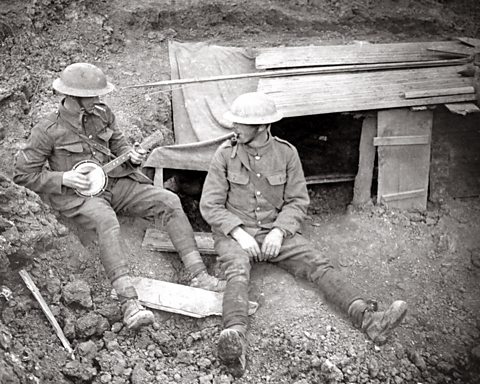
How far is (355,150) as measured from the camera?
7824 mm

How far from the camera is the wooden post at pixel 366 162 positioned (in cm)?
674

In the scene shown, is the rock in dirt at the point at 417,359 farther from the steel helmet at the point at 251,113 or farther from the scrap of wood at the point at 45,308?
the scrap of wood at the point at 45,308

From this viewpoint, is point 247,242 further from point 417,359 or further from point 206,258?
point 417,359

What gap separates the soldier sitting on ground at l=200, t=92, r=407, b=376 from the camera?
4.86 metres

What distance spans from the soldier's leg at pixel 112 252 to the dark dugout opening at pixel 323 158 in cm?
204

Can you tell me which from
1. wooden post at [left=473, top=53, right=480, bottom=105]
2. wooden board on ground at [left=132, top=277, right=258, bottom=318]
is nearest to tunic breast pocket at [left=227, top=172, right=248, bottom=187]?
wooden board on ground at [left=132, top=277, right=258, bottom=318]

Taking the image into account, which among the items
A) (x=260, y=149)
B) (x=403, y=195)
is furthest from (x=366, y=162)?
(x=260, y=149)

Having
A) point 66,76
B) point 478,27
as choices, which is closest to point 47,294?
point 66,76

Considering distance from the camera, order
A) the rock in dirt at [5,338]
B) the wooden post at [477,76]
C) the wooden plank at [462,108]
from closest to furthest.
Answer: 1. the rock in dirt at [5,338]
2. the wooden plank at [462,108]
3. the wooden post at [477,76]

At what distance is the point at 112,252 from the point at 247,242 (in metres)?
1.11

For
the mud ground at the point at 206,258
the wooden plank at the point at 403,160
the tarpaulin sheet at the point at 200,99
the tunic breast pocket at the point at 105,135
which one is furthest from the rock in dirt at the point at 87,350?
the wooden plank at the point at 403,160

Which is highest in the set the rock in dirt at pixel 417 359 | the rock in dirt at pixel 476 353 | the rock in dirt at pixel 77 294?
the rock in dirt at pixel 77 294

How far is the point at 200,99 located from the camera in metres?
6.87

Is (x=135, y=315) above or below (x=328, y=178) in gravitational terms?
above
